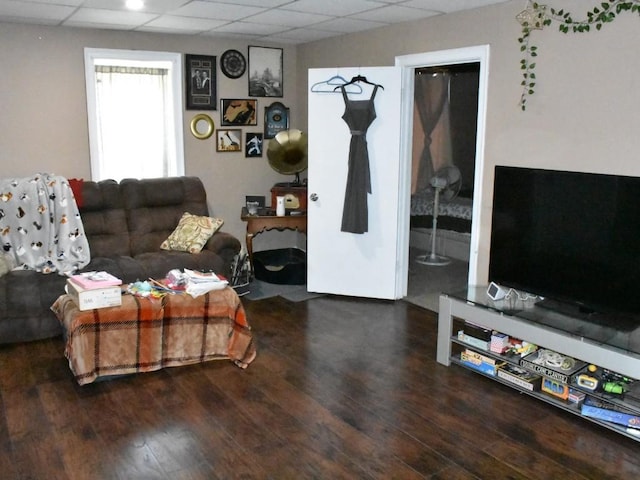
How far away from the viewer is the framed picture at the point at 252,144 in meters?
6.02

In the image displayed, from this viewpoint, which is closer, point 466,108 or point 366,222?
point 366,222

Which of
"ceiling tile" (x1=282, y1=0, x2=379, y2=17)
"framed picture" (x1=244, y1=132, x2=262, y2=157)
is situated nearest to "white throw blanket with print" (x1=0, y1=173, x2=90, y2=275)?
"framed picture" (x1=244, y1=132, x2=262, y2=157)

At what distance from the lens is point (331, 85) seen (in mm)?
4934

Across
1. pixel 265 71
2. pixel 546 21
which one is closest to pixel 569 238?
pixel 546 21

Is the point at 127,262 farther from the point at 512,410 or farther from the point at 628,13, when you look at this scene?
the point at 628,13

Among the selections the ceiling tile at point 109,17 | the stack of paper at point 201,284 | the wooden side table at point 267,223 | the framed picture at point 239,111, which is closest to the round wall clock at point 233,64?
the framed picture at point 239,111

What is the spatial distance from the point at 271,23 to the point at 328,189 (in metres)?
1.44

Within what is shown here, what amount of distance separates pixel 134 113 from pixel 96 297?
261 centimetres

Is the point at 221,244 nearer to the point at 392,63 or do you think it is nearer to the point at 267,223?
the point at 267,223

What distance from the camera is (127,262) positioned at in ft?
15.2

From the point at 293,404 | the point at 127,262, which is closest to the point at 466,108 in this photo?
the point at 127,262

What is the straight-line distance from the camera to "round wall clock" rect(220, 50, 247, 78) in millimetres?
5723

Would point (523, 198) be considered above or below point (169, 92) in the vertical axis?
below

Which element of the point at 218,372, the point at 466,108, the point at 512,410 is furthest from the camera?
the point at 466,108
